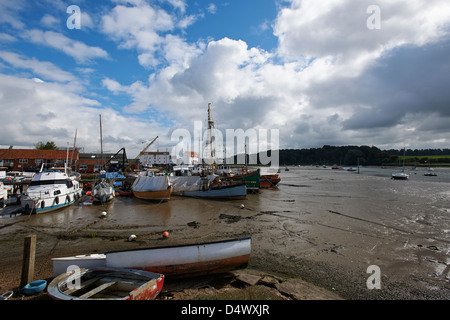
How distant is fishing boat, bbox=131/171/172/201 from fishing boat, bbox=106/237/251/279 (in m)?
17.3

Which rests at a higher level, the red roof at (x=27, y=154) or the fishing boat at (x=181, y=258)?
the red roof at (x=27, y=154)

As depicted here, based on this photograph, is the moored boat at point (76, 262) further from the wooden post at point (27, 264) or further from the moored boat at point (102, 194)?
the moored boat at point (102, 194)

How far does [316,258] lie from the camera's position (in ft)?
29.1

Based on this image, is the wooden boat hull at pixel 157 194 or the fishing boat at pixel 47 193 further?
the wooden boat hull at pixel 157 194

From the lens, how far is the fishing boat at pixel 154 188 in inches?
942

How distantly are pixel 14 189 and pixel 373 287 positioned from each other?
39.6 meters

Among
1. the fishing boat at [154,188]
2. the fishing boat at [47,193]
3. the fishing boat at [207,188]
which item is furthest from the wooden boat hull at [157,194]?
the fishing boat at [47,193]

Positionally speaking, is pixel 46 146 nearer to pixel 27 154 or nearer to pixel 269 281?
pixel 27 154

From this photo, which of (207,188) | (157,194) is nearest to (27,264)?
(157,194)

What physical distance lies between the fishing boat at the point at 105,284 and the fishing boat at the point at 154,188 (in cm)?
1749

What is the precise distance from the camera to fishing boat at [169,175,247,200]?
25141 mm

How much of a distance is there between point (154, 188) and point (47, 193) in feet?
31.4
